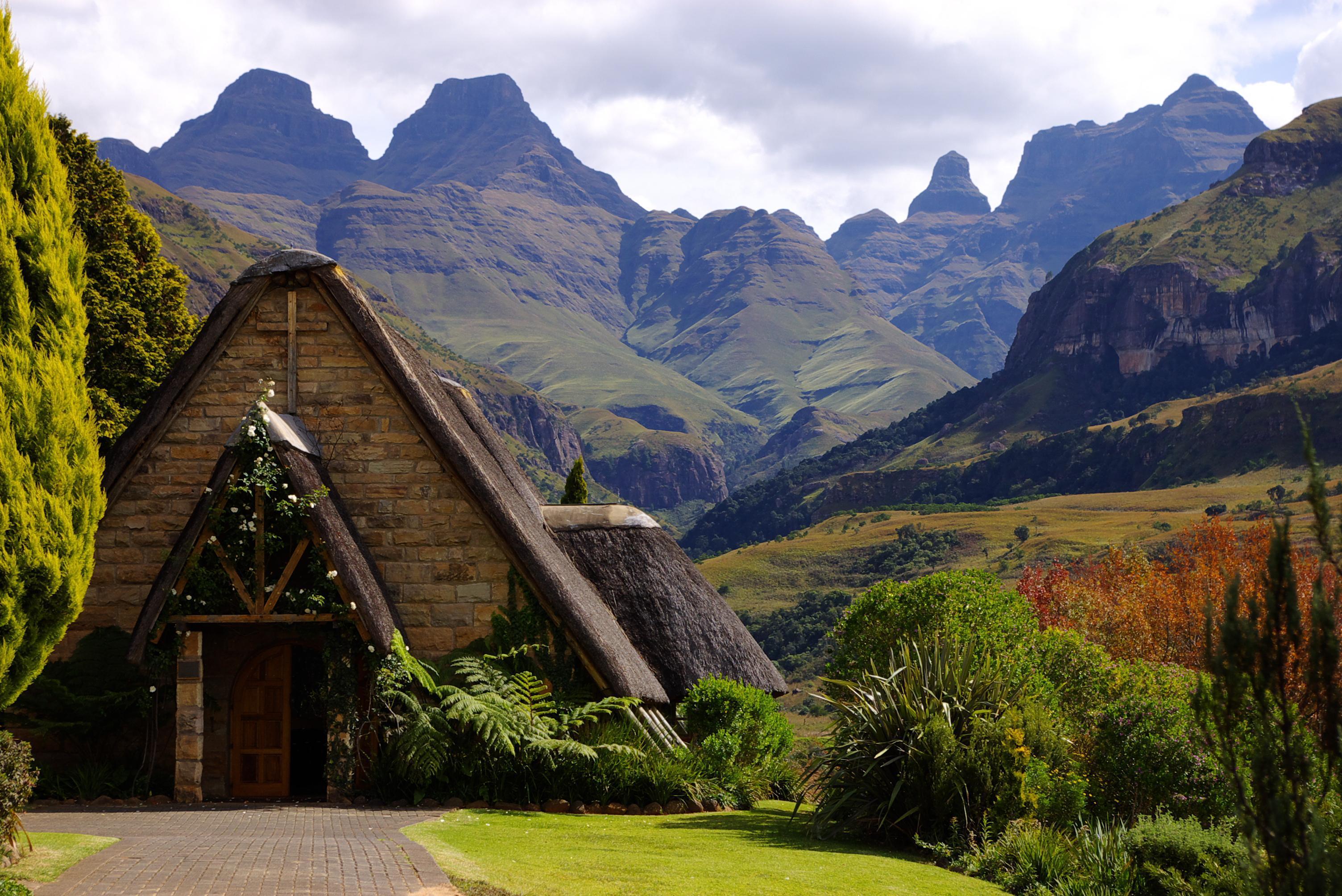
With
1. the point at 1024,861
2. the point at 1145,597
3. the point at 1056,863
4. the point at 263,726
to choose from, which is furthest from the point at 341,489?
the point at 1145,597

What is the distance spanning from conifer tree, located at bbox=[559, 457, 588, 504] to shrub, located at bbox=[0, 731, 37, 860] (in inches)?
649

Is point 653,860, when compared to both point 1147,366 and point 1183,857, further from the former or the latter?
point 1147,366

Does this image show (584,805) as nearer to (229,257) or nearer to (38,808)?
(38,808)

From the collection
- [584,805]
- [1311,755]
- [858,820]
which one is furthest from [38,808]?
[1311,755]

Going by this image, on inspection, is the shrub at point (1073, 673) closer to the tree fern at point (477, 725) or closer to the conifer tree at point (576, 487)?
the tree fern at point (477, 725)

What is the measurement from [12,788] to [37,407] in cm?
319

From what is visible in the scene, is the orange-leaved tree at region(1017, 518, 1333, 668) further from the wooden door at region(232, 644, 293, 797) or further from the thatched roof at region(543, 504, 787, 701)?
the wooden door at region(232, 644, 293, 797)

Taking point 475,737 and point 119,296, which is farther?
point 119,296

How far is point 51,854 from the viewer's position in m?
9.00

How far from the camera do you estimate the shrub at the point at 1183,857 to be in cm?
917

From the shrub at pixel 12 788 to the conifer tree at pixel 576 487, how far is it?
16.5 metres

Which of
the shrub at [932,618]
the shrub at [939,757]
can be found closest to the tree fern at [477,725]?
the shrub at [939,757]

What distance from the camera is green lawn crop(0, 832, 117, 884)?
830cm

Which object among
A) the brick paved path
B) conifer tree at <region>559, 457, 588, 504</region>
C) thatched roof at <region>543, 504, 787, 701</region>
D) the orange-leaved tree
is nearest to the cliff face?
the orange-leaved tree
